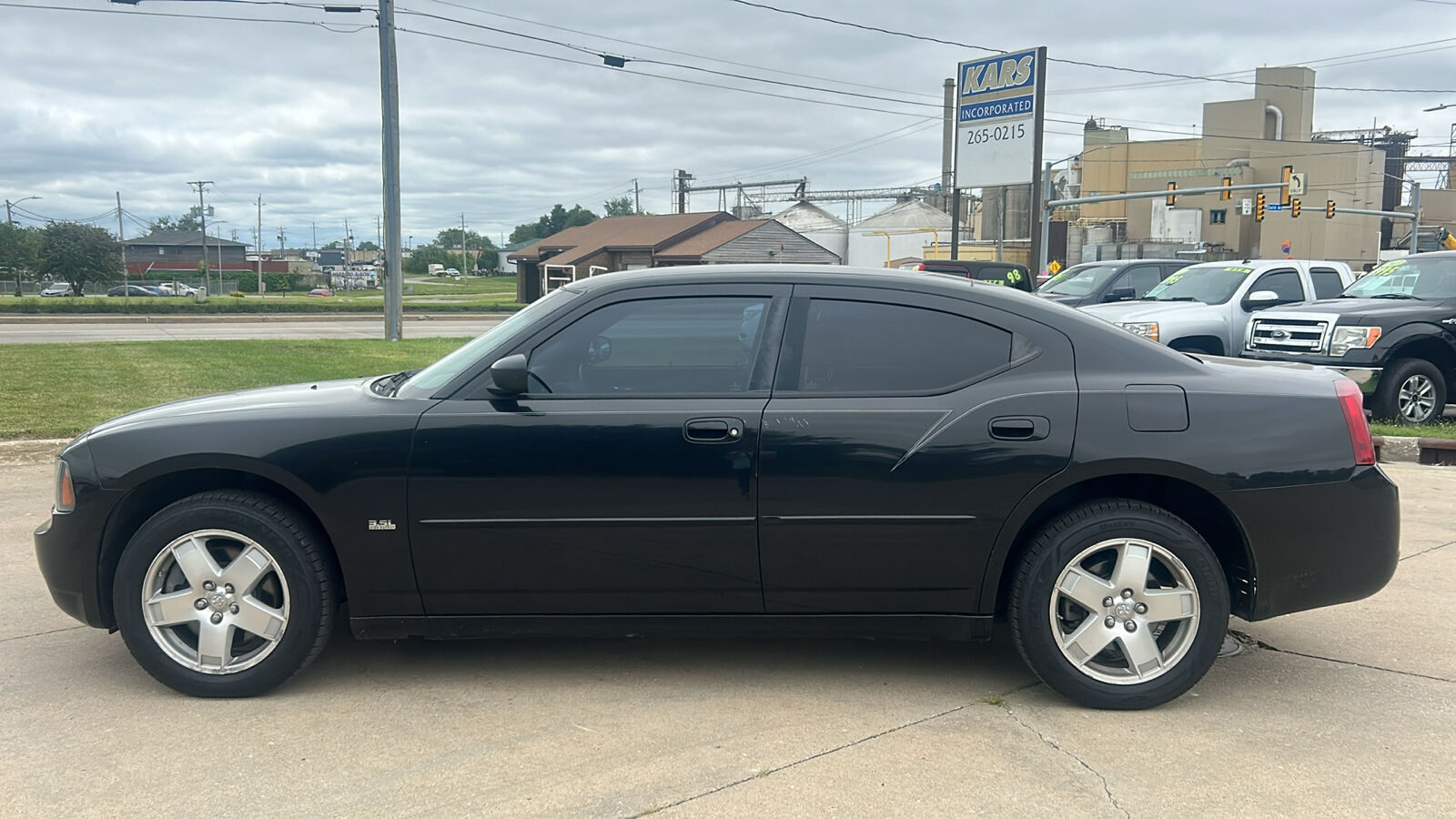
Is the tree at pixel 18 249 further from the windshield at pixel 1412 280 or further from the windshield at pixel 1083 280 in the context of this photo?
the windshield at pixel 1412 280

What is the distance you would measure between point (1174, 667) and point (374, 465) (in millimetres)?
2947

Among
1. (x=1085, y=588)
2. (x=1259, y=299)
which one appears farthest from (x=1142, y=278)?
(x=1085, y=588)

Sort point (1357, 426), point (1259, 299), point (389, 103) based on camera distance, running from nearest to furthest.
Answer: point (1357, 426) → point (1259, 299) → point (389, 103)

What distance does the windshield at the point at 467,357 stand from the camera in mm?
3961

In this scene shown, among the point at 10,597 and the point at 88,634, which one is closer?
the point at 88,634

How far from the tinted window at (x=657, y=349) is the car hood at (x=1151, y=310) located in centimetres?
936

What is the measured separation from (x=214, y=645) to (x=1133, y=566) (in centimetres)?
331

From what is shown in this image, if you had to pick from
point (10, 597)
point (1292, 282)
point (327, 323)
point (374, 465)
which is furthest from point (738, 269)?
point (327, 323)

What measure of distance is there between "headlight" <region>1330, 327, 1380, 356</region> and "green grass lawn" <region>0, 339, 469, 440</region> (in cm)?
1050

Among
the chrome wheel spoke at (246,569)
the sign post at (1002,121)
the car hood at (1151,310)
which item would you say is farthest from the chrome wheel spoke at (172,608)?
the sign post at (1002,121)

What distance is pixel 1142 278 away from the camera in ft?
57.4

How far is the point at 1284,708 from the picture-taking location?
3926 millimetres

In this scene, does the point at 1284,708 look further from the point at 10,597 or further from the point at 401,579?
the point at 10,597

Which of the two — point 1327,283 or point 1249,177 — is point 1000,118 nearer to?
point 1327,283
